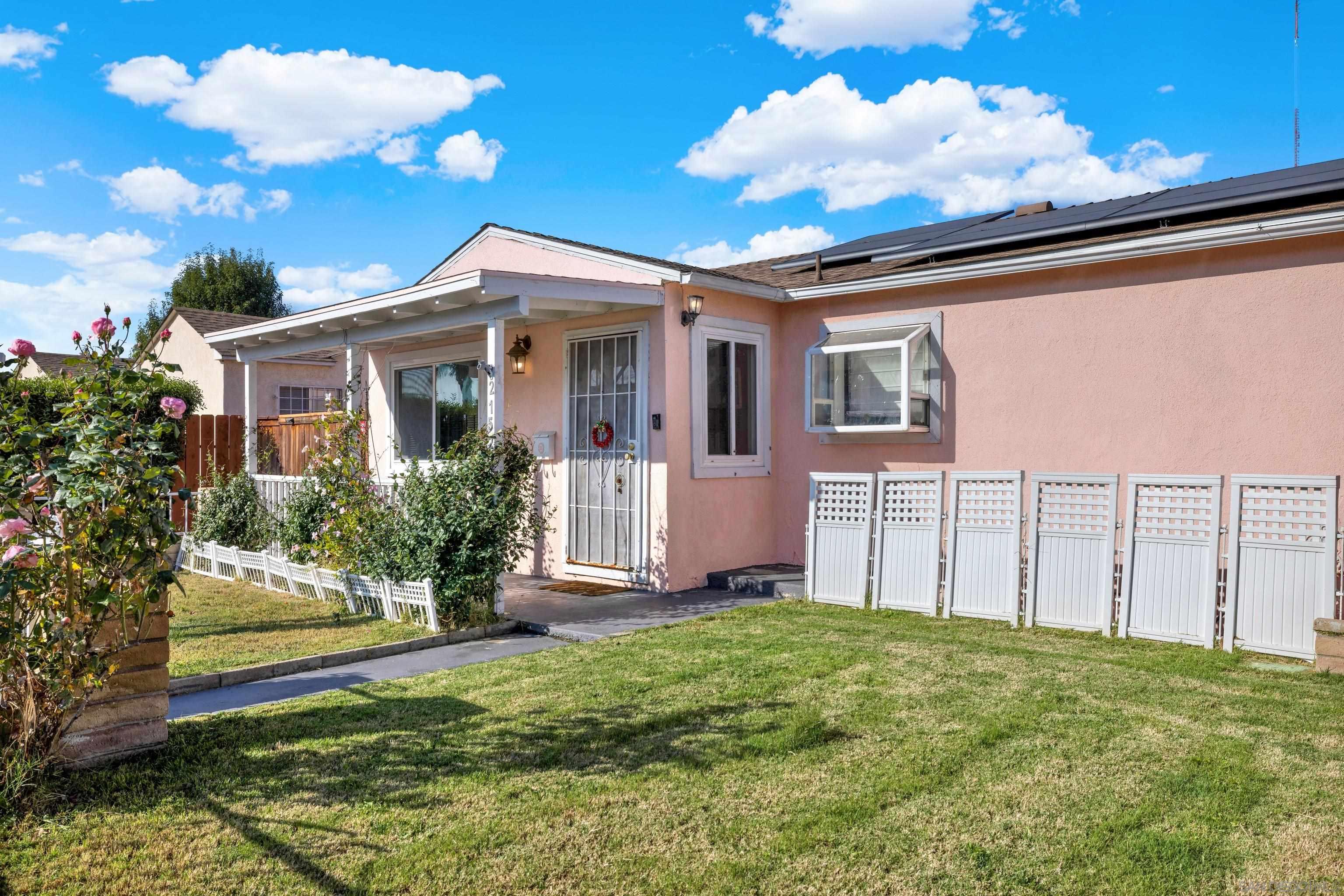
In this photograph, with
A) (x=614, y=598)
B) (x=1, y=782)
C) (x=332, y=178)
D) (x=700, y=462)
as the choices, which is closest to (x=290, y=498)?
(x=614, y=598)

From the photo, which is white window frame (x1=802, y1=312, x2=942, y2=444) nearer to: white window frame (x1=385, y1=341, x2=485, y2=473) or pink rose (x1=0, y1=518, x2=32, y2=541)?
white window frame (x1=385, y1=341, x2=485, y2=473)

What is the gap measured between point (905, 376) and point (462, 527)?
14.1 ft

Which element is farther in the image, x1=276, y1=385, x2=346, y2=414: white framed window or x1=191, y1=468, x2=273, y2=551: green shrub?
x1=276, y1=385, x2=346, y2=414: white framed window

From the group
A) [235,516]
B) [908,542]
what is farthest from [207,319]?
[908,542]

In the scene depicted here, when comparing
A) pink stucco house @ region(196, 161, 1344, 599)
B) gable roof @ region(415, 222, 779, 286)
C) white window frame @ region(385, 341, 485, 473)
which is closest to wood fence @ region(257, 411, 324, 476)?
white window frame @ region(385, 341, 485, 473)

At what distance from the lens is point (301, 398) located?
2194 cm

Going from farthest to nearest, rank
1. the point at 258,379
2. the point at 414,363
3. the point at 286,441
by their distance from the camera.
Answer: the point at 258,379, the point at 286,441, the point at 414,363

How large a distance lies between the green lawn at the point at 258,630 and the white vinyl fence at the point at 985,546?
435cm

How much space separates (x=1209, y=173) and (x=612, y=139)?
368 inches

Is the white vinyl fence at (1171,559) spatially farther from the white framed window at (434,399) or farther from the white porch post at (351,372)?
the white porch post at (351,372)

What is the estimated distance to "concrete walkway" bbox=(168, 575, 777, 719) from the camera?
5.16 m

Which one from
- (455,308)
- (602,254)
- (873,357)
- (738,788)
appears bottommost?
(738,788)

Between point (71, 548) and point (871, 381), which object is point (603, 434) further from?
point (71, 548)

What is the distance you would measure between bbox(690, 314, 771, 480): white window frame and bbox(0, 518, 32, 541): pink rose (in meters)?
5.98
